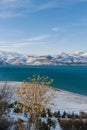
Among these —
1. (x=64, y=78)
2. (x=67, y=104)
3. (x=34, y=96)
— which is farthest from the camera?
(x=64, y=78)

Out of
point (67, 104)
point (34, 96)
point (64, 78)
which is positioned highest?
point (34, 96)

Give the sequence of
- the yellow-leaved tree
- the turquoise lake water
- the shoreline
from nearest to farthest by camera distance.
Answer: the yellow-leaved tree → the shoreline → the turquoise lake water

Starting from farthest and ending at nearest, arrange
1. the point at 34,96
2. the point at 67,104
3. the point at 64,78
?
the point at 64,78 < the point at 67,104 < the point at 34,96

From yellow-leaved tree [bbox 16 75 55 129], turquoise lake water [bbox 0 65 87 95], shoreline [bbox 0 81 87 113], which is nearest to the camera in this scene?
yellow-leaved tree [bbox 16 75 55 129]

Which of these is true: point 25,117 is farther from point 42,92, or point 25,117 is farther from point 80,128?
point 42,92

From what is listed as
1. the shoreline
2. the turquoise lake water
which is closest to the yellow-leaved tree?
the shoreline

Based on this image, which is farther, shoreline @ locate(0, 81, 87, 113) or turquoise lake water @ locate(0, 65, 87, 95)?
turquoise lake water @ locate(0, 65, 87, 95)

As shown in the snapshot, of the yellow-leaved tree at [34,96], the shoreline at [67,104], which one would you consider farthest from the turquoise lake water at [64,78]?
the yellow-leaved tree at [34,96]

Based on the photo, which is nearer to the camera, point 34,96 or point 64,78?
point 34,96

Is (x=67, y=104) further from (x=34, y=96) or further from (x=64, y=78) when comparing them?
(x=64, y=78)

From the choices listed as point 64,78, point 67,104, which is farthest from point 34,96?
point 64,78

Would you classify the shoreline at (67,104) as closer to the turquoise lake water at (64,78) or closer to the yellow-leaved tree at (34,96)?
the yellow-leaved tree at (34,96)

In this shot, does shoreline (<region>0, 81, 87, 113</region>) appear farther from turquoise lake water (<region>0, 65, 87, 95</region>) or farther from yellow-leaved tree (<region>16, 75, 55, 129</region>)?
turquoise lake water (<region>0, 65, 87, 95</region>)

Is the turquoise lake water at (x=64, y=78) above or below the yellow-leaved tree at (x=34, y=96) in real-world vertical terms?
below
